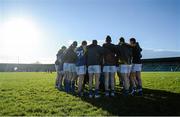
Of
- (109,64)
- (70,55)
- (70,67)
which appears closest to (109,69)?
(109,64)

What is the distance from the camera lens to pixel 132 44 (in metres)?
13.8

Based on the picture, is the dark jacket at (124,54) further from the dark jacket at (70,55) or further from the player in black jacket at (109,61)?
the dark jacket at (70,55)

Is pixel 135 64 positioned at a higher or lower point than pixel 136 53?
lower

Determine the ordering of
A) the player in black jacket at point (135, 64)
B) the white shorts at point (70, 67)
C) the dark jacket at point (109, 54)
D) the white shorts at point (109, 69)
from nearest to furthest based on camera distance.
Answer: the dark jacket at point (109, 54), the white shorts at point (109, 69), the player in black jacket at point (135, 64), the white shorts at point (70, 67)

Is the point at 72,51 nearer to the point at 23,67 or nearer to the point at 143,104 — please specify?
the point at 143,104

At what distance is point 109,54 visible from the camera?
41.9ft

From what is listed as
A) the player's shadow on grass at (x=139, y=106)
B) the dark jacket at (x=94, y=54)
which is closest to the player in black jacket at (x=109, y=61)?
the dark jacket at (x=94, y=54)

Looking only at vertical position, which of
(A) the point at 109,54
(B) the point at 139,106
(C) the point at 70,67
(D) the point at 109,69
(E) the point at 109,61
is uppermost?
(A) the point at 109,54

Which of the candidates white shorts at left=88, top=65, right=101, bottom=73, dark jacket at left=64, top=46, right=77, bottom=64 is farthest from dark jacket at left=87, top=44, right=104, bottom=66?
dark jacket at left=64, top=46, right=77, bottom=64

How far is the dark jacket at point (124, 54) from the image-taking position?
1303cm

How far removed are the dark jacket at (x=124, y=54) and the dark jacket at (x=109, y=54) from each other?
29 cm

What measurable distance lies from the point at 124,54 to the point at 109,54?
2.42ft

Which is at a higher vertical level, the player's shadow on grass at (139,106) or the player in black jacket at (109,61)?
the player in black jacket at (109,61)

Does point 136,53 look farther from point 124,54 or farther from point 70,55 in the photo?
point 70,55
